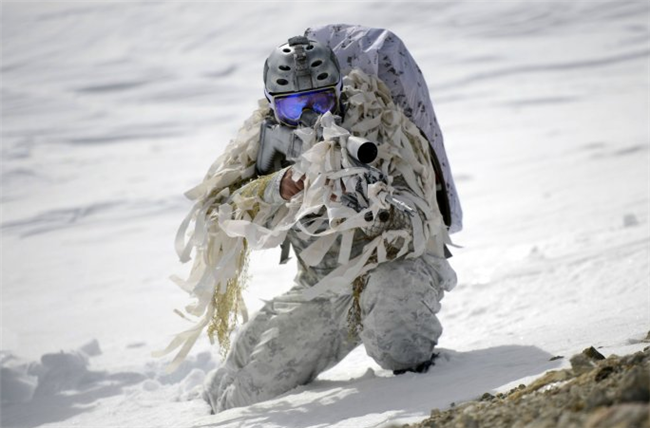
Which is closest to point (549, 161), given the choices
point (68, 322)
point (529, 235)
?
point (529, 235)

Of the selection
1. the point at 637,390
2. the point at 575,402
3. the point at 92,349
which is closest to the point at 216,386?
the point at 92,349

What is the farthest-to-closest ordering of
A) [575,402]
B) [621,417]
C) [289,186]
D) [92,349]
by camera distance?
[92,349] → [289,186] → [575,402] → [621,417]

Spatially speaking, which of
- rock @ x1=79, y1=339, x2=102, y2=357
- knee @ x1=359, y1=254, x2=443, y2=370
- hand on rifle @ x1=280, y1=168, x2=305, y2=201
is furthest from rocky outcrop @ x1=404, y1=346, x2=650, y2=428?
rock @ x1=79, y1=339, x2=102, y2=357

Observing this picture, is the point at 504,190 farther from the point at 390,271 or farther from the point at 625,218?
the point at 390,271

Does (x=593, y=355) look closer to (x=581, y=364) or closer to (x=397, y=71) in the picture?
(x=581, y=364)

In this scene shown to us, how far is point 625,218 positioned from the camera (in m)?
4.70

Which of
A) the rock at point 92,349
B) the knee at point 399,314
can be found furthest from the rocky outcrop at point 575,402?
the rock at point 92,349

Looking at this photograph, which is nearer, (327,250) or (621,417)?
(621,417)

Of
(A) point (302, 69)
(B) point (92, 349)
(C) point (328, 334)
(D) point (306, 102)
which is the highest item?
(A) point (302, 69)

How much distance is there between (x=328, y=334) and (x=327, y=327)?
2 cm

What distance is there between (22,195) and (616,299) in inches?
195

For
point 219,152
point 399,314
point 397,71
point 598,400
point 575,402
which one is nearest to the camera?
point 598,400

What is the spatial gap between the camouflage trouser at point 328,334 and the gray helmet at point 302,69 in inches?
23.2

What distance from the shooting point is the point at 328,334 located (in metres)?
3.26
